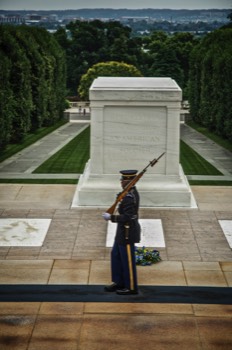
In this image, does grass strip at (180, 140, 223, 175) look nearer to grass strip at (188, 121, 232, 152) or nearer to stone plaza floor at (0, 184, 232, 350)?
grass strip at (188, 121, 232, 152)

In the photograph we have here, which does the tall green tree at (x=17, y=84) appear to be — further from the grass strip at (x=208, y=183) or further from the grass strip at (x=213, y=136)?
the grass strip at (x=208, y=183)

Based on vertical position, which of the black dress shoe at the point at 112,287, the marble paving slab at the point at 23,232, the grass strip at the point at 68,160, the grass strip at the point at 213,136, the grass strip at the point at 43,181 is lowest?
the grass strip at the point at 213,136

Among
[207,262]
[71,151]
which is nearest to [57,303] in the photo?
[207,262]

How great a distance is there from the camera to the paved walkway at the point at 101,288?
8.35 metres

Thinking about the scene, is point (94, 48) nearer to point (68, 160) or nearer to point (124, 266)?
point (68, 160)

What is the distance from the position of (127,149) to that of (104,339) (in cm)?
682

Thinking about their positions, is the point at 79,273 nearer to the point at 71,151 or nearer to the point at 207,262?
the point at 207,262

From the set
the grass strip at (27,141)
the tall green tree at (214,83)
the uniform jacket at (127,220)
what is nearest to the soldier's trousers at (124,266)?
the uniform jacket at (127,220)

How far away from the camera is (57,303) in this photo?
938 centimetres

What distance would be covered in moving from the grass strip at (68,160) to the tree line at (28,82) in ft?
7.97

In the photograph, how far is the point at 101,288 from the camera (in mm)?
10031

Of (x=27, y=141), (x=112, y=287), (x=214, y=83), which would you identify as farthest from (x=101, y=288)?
(x=214, y=83)

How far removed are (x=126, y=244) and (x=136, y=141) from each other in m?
5.24

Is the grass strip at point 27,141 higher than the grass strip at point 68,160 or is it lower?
lower
